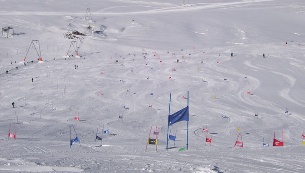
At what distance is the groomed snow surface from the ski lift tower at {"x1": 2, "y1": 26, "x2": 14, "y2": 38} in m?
0.68

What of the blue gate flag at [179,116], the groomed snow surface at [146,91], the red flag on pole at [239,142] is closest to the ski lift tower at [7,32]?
the groomed snow surface at [146,91]

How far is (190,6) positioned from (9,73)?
168 ft

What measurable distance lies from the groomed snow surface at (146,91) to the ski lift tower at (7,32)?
2.22 ft

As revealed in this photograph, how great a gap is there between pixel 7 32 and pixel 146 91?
28735 millimetres

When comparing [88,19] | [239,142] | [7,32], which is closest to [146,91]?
[239,142]

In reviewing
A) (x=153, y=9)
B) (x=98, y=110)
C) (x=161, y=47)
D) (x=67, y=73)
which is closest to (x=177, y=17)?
(x=153, y=9)

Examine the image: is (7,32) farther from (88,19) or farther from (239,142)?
(239,142)

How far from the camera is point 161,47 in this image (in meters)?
46.2

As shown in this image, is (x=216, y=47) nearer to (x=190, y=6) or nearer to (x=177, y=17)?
(x=177, y=17)

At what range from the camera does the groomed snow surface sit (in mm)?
12086

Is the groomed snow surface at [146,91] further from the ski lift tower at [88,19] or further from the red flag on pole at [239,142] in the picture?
the ski lift tower at [88,19]

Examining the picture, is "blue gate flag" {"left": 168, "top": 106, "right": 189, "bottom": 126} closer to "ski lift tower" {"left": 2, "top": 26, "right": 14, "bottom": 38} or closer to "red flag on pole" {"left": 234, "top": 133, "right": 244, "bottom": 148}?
"red flag on pole" {"left": 234, "top": 133, "right": 244, "bottom": 148}

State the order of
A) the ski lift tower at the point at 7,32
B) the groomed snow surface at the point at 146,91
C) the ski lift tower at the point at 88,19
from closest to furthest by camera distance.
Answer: the groomed snow surface at the point at 146,91 < the ski lift tower at the point at 7,32 < the ski lift tower at the point at 88,19

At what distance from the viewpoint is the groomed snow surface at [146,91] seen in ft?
39.7
